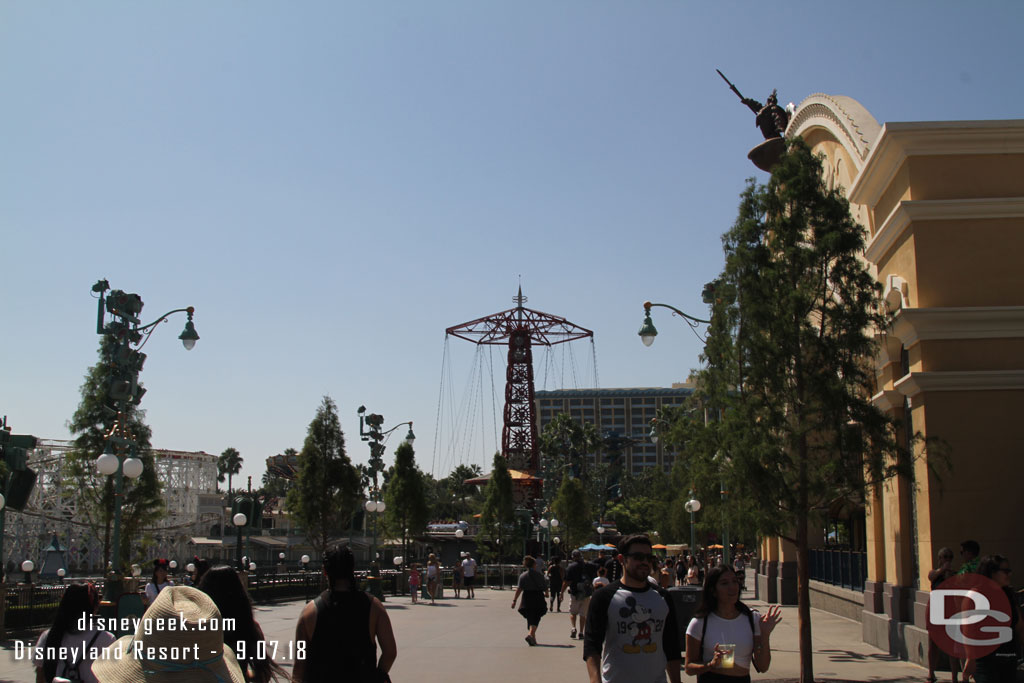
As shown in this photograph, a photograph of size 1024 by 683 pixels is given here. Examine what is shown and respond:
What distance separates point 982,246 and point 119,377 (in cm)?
1609

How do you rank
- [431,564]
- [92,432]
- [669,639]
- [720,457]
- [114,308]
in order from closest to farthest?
[669,639]
[720,457]
[114,308]
[431,564]
[92,432]

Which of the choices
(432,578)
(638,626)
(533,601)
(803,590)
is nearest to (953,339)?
(803,590)

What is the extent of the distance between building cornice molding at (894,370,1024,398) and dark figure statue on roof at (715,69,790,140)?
11782 mm

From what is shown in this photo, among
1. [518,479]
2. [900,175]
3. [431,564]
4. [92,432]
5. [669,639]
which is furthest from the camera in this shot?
[518,479]

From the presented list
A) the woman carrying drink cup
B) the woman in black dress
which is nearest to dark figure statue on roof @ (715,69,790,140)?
the woman in black dress

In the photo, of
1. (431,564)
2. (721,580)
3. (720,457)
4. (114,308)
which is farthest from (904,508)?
(431,564)

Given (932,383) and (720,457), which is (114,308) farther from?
(932,383)

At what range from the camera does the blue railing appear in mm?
18897

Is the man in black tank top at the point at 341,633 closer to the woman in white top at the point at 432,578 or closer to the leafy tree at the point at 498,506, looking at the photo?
the woman in white top at the point at 432,578

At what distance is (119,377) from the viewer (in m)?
18.8

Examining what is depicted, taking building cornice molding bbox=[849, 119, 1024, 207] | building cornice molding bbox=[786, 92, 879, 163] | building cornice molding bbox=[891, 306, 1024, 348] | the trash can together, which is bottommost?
the trash can

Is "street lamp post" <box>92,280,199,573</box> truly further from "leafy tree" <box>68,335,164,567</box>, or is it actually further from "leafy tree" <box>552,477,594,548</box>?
"leafy tree" <box>552,477,594,548</box>

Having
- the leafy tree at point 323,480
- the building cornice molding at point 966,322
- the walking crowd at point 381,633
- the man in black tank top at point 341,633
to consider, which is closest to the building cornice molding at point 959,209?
the building cornice molding at point 966,322

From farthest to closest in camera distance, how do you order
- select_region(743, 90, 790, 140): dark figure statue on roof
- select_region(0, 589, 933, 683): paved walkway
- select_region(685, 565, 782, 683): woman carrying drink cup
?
select_region(743, 90, 790, 140): dark figure statue on roof → select_region(0, 589, 933, 683): paved walkway → select_region(685, 565, 782, 683): woman carrying drink cup
